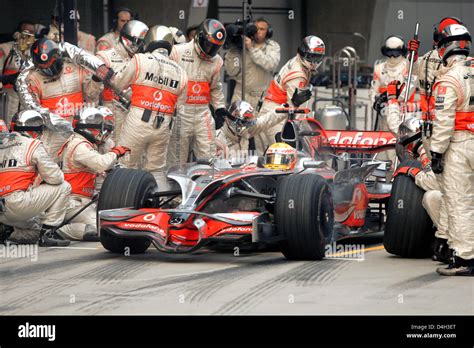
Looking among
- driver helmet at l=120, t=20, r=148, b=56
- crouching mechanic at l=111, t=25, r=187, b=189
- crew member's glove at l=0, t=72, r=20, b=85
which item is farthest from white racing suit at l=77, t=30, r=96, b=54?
crouching mechanic at l=111, t=25, r=187, b=189

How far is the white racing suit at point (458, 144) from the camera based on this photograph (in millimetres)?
10680

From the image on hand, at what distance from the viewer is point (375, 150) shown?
13.7 meters

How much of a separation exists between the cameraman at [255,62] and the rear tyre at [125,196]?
6.38m

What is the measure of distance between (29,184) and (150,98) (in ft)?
7.68

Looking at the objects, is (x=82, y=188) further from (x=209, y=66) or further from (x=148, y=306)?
(x=148, y=306)

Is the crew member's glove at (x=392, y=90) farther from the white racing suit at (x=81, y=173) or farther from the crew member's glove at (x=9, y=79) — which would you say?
the crew member's glove at (x=9, y=79)

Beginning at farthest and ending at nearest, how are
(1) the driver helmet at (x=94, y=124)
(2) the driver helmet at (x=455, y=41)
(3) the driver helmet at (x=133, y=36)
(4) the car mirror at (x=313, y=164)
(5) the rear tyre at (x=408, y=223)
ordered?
(3) the driver helmet at (x=133, y=36)
(1) the driver helmet at (x=94, y=124)
(4) the car mirror at (x=313, y=164)
(5) the rear tyre at (x=408, y=223)
(2) the driver helmet at (x=455, y=41)

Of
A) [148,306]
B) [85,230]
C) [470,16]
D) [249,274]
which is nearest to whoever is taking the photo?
[148,306]

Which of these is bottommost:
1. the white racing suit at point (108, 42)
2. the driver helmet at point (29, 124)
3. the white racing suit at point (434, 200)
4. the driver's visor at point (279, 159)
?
the white racing suit at point (434, 200)

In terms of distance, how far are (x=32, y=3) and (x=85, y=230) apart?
7.19m

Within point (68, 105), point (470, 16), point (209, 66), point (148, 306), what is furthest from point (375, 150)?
point (470, 16)

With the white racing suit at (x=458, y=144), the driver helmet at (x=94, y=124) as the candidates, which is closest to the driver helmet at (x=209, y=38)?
the driver helmet at (x=94, y=124)

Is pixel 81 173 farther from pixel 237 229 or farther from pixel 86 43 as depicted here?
pixel 86 43

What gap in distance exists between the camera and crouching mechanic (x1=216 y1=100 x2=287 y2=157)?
50.5 feet
